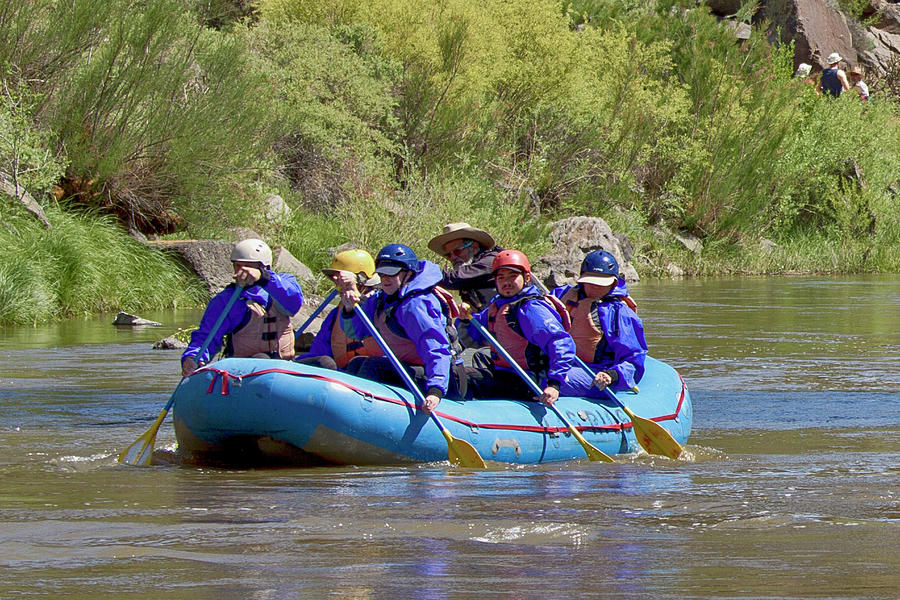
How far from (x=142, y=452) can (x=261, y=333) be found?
3.42 ft

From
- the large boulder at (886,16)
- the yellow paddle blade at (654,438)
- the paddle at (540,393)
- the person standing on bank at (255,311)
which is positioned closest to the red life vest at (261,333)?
the person standing on bank at (255,311)

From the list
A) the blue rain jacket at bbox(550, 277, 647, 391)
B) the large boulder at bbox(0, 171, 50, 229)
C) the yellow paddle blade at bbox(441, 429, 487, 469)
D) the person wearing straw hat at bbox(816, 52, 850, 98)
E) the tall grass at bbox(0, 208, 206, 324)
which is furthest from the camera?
the person wearing straw hat at bbox(816, 52, 850, 98)

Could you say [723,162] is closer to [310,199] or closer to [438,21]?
[438,21]

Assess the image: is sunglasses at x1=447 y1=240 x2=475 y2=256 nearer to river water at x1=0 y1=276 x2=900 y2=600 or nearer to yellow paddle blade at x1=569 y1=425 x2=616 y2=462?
river water at x1=0 y1=276 x2=900 y2=600

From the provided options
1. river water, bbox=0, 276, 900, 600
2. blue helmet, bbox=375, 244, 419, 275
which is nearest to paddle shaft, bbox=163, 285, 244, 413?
river water, bbox=0, 276, 900, 600

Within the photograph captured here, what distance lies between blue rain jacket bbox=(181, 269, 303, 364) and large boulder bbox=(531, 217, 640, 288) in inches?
635

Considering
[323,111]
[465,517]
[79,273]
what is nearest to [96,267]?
[79,273]

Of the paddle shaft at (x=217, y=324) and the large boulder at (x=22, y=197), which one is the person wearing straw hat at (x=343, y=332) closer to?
the paddle shaft at (x=217, y=324)

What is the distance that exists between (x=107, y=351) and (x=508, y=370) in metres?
6.48

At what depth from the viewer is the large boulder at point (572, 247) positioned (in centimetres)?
2458

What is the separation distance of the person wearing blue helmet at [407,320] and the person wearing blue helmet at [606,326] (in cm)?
120

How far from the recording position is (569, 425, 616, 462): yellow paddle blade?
7887 mm

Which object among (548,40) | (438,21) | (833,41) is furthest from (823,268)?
(833,41)

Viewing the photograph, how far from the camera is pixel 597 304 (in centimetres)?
863
